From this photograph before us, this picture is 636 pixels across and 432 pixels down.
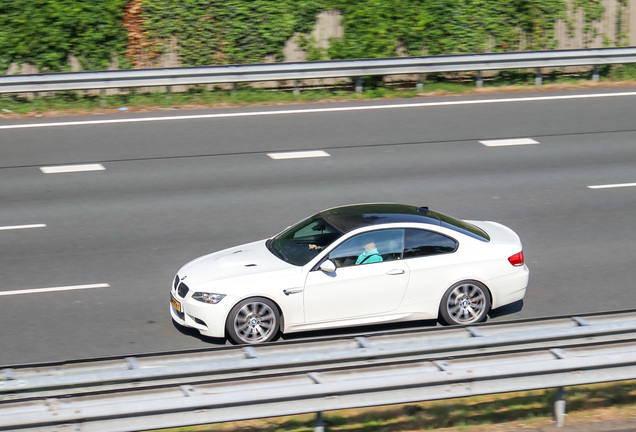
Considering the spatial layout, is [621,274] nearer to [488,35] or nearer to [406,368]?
[406,368]

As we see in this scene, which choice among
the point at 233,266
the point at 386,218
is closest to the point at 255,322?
the point at 233,266

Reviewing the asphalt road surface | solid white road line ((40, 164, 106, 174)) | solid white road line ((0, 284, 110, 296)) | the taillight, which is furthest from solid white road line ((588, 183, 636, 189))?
solid white road line ((40, 164, 106, 174))

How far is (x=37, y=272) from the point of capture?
36.0ft

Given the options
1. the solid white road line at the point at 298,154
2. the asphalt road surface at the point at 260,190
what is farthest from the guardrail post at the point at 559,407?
the solid white road line at the point at 298,154

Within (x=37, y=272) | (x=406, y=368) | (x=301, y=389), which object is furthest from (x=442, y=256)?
(x=37, y=272)

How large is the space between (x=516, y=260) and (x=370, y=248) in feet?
5.48

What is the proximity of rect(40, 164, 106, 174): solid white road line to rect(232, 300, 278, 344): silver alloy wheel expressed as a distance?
23.2 feet

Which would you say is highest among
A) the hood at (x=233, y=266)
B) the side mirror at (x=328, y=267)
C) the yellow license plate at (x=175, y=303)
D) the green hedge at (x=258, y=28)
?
the green hedge at (x=258, y=28)

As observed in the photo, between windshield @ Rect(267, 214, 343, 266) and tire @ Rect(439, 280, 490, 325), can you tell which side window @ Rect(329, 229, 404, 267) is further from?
tire @ Rect(439, 280, 490, 325)

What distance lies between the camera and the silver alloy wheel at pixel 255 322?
8.91m

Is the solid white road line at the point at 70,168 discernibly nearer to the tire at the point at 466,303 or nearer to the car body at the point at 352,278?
the car body at the point at 352,278

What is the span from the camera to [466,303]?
9.54 metres

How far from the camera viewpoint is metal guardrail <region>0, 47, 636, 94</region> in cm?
1878

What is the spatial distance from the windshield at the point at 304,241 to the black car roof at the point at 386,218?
0.10 metres
